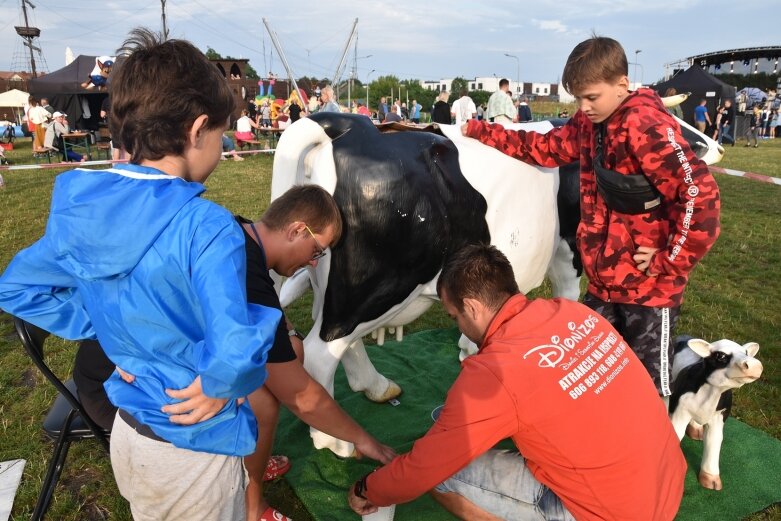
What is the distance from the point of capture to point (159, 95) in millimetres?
1154

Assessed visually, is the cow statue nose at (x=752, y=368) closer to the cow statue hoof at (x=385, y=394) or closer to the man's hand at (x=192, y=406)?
the cow statue hoof at (x=385, y=394)

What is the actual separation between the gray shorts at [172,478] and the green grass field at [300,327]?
39.5 inches

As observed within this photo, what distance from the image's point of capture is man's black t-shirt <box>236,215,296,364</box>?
60.1 inches

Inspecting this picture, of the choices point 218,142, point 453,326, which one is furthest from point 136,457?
point 453,326

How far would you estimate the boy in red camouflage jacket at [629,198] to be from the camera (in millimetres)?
2045

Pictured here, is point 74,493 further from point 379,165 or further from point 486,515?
point 379,165

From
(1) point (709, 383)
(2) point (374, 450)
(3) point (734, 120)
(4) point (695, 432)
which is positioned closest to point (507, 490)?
(2) point (374, 450)

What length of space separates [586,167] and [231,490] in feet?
6.19

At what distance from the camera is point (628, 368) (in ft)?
5.58

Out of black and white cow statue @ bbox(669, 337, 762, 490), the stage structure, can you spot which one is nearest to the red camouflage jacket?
black and white cow statue @ bbox(669, 337, 762, 490)

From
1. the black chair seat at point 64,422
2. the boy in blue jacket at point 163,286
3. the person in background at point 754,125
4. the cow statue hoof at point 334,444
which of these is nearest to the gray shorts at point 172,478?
the boy in blue jacket at point 163,286

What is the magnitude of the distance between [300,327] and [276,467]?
72.4 inches

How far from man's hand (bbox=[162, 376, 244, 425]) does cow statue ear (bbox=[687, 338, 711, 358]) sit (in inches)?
75.0

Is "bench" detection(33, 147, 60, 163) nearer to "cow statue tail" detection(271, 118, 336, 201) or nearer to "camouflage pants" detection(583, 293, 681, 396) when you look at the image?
"cow statue tail" detection(271, 118, 336, 201)
